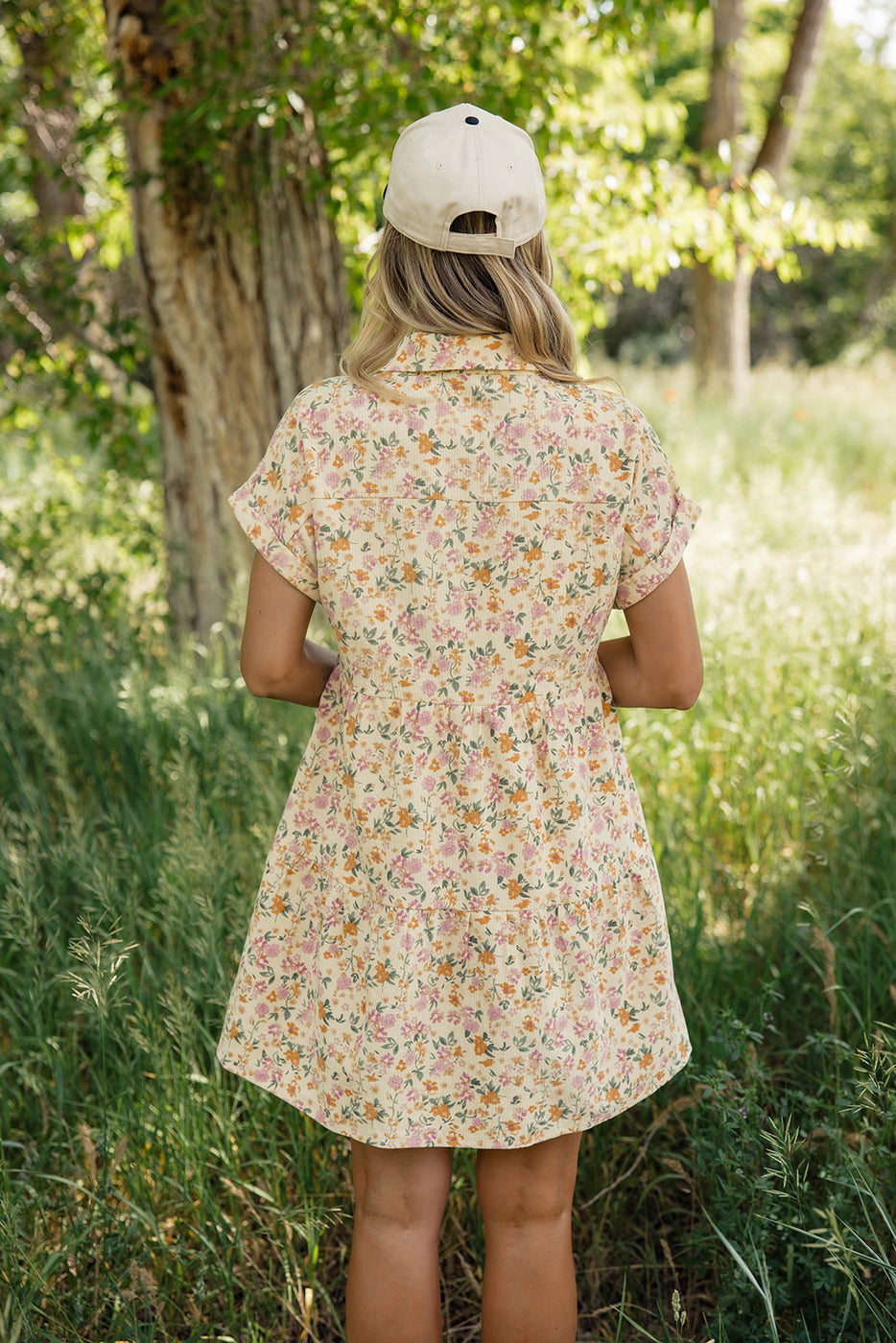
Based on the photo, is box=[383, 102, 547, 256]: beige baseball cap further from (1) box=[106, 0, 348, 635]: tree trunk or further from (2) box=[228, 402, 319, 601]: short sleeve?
(1) box=[106, 0, 348, 635]: tree trunk

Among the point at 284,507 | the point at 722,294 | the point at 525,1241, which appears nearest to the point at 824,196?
the point at 722,294

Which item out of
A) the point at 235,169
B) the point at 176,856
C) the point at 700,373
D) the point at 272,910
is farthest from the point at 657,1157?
the point at 700,373

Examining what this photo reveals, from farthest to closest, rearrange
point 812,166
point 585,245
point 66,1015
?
1. point 812,166
2. point 585,245
3. point 66,1015

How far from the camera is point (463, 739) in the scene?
1.58 metres

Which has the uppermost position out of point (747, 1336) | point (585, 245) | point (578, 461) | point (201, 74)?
point (201, 74)

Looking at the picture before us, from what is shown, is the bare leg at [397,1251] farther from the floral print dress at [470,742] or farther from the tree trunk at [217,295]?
the tree trunk at [217,295]

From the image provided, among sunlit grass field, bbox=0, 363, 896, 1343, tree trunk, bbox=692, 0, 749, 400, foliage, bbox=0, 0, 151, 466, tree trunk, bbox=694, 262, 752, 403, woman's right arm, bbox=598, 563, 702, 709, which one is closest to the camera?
woman's right arm, bbox=598, 563, 702, 709

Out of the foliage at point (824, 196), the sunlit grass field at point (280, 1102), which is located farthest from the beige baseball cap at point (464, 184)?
the foliage at point (824, 196)

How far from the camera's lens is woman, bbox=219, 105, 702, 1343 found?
4.85 feet

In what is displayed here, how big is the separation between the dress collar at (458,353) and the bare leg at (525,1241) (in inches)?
46.0

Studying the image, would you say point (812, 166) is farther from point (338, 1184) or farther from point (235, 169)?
point (338, 1184)

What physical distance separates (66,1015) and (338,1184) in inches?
32.3

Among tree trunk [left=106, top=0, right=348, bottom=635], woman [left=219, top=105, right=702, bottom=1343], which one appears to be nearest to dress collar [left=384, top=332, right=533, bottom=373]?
woman [left=219, top=105, right=702, bottom=1343]

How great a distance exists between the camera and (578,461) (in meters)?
1.48
